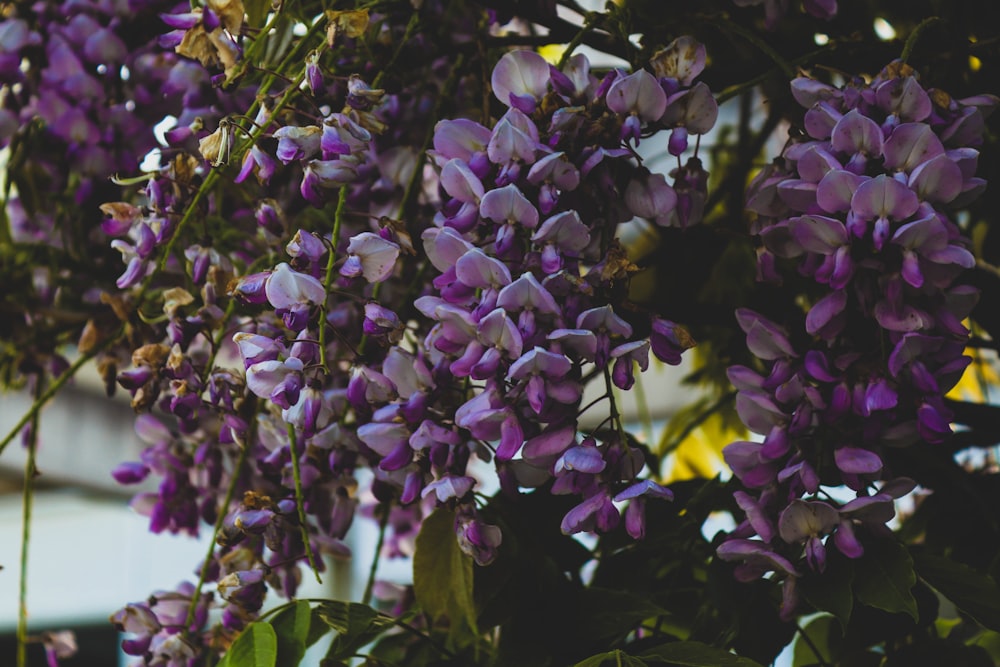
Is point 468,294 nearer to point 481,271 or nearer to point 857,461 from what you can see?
point 481,271

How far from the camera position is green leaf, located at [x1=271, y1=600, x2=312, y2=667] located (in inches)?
17.1

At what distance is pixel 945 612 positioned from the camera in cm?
77

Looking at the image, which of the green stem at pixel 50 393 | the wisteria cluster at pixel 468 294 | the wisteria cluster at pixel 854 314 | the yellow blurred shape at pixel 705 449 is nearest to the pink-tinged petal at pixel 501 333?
the wisteria cluster at pixel 468 294

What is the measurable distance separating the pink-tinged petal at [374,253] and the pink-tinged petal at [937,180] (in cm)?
18

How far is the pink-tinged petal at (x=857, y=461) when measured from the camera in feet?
1.35

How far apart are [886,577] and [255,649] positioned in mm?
225

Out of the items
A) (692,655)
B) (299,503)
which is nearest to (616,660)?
(692,655)

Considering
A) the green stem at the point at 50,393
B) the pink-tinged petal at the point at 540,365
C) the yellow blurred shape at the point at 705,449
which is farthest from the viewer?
the yellow blurred shape at the point at 705,449

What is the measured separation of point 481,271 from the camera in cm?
39

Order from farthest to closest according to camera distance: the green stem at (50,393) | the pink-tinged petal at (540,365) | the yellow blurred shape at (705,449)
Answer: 1. the yellow blurred shape at (705,449)
2. the green stem at (50,393)
3. the pink-tinged petal at (540,365)

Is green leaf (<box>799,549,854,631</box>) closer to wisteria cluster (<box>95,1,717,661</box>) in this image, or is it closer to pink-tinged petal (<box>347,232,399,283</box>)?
wisteria cluster (<box>95,1,717,661</box>)

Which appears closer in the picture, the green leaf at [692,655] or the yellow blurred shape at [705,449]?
the green leaf at [692,655]

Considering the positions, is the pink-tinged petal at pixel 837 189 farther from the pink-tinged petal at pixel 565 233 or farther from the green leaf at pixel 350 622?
the green leaf at pixel 350 622

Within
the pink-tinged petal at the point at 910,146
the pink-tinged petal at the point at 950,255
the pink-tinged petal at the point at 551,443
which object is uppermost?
the pink-tinged petal at the point at 910,146
